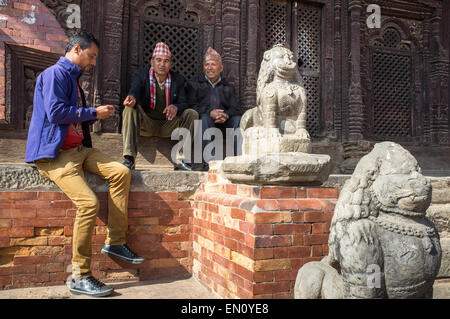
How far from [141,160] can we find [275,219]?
304 cm

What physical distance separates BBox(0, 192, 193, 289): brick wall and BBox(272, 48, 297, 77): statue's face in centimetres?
155

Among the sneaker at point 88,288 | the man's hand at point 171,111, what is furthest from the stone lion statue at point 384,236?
the man's hand at point 171,111

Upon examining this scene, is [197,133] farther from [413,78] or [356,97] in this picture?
[413,78]

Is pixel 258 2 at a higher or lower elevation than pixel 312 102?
higher

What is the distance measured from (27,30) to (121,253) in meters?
3.45

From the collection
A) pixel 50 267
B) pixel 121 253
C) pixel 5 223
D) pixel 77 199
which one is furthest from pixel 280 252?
pixel 5 223

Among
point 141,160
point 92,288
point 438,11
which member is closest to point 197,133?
point 141,160

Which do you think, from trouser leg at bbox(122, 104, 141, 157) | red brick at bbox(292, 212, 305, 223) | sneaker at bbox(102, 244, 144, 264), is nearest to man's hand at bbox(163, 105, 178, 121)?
trouser leg at bbox(122, 104, 141, 157)

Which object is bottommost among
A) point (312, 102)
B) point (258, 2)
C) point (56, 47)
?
point (312, 102)

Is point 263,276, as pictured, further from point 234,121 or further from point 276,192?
point 234,121

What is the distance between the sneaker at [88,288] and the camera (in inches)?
114

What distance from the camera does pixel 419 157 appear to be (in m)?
6.69

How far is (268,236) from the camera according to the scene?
243cm

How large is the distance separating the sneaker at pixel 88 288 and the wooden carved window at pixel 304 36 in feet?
15.1
